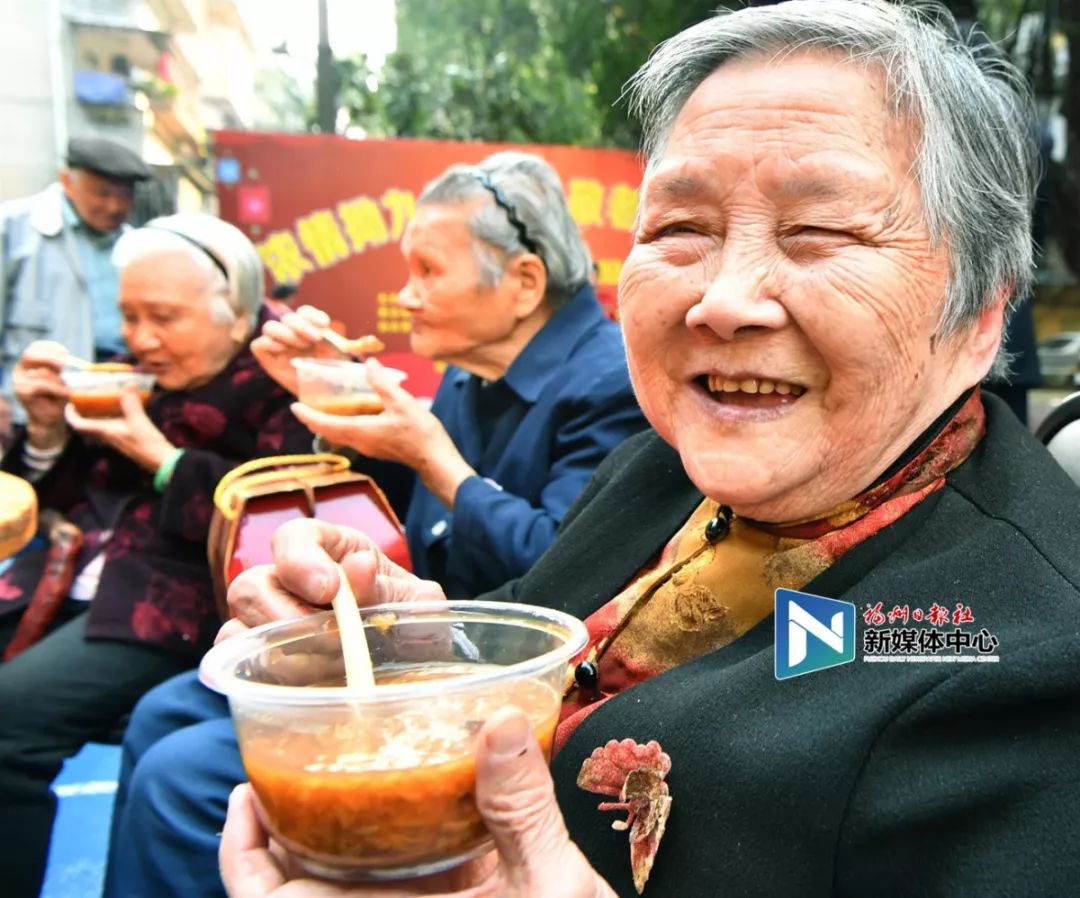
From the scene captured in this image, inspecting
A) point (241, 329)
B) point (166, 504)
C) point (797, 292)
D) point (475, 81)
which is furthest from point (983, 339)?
point (475, 81)

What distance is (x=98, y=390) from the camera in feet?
9.09

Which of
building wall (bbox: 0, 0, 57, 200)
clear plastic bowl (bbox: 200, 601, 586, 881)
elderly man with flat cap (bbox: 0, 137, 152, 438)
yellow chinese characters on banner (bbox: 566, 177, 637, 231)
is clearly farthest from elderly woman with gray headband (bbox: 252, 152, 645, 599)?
building wall (bbox: 0, 0, 57, 200)

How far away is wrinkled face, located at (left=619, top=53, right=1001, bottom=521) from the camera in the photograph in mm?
1120

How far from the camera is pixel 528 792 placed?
2.68ft

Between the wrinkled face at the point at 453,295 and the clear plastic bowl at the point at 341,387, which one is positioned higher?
the wrinkled face at the point at 453,295

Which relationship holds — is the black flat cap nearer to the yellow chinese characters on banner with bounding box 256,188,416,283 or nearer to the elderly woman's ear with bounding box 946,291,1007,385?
the yellow chinese characters on banner with bounding box 256,188,416,283

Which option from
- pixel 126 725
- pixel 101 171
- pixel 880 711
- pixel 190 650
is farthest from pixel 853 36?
pixel 101 171

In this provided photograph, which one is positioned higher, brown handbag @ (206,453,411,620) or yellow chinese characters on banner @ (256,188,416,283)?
brown handbag @ (206,453,411,620)

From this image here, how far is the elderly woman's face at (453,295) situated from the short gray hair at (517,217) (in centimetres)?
3

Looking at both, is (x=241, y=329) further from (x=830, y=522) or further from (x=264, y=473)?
(x=830, y=522)

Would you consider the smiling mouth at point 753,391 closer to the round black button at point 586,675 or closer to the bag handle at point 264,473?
the round black button at point 586,675

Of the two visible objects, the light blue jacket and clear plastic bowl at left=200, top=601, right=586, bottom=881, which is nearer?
clear plastic bowl at left=200, top=601, right=586, bottom=881

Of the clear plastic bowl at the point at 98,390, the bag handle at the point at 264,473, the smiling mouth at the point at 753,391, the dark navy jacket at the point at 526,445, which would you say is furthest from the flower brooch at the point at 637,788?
the clear plastic bowl at the point at 98,390

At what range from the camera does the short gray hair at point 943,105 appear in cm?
114
